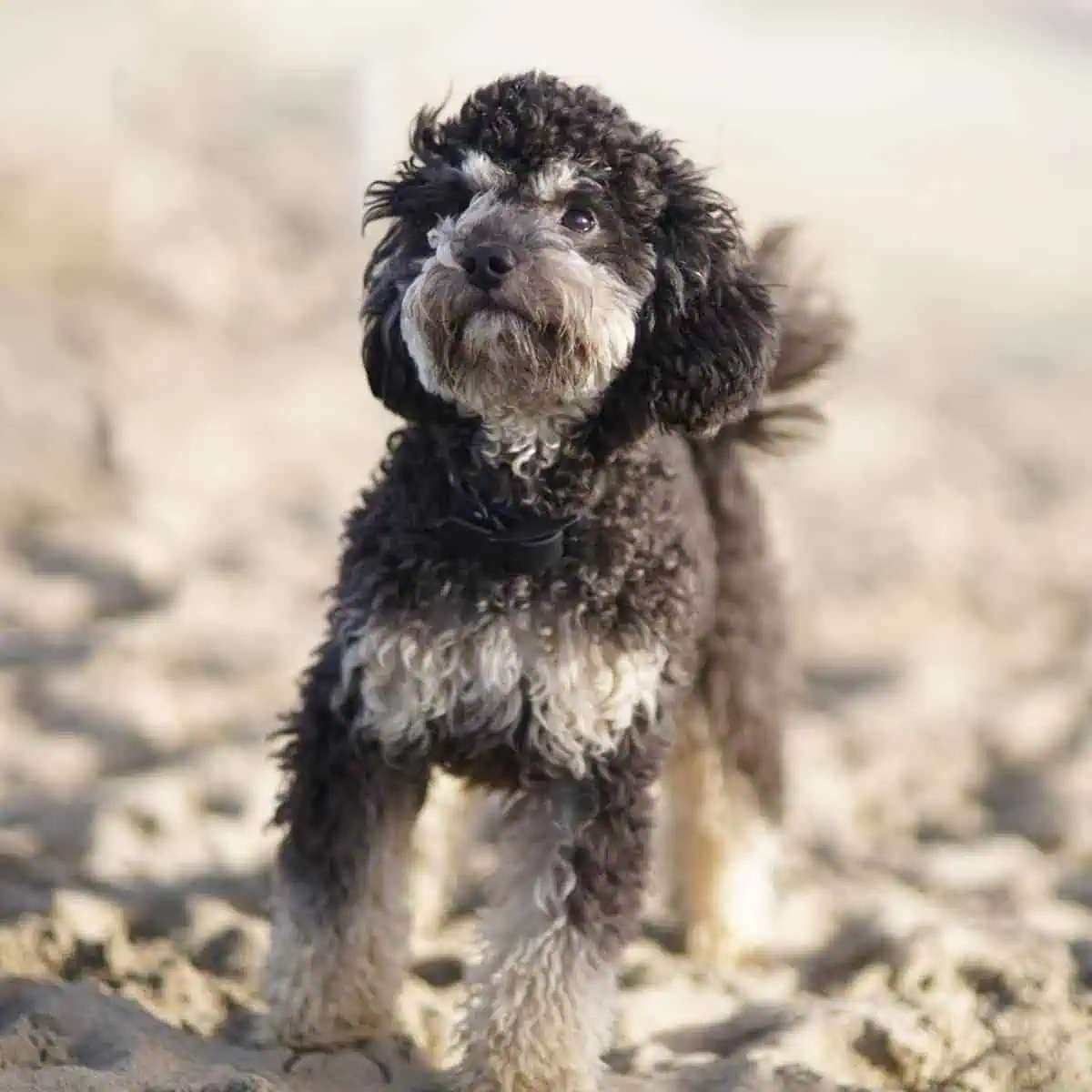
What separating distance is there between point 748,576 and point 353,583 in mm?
1160

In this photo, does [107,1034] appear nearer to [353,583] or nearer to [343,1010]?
[343,1010]

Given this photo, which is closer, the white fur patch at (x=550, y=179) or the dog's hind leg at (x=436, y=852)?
the white fur patch at (x=550, y=179)

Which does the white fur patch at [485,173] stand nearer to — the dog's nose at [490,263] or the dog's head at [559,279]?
the dog's head at [559,279]

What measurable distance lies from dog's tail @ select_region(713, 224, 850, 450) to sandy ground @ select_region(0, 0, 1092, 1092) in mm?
533

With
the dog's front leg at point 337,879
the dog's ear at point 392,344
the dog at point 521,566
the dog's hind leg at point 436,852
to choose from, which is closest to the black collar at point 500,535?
the dog at point 521,566

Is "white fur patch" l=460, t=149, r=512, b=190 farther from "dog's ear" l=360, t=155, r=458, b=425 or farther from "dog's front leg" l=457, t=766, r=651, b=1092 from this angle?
"dog's front leg" l=457, t=766, r=651, b=1092

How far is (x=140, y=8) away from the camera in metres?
7.89

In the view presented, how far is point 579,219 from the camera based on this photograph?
2941mm

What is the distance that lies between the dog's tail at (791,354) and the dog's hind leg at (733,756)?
114 millimetres

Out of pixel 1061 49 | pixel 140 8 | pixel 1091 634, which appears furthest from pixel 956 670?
pixel 1061 49

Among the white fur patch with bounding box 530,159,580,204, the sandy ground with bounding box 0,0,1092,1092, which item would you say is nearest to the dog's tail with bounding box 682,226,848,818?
the sandy ground with bounding box 0,0,1092,1092

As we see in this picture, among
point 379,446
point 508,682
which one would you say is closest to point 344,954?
point 508,682

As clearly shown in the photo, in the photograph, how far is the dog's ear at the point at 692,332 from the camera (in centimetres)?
299

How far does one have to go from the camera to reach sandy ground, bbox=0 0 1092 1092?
3701mm
